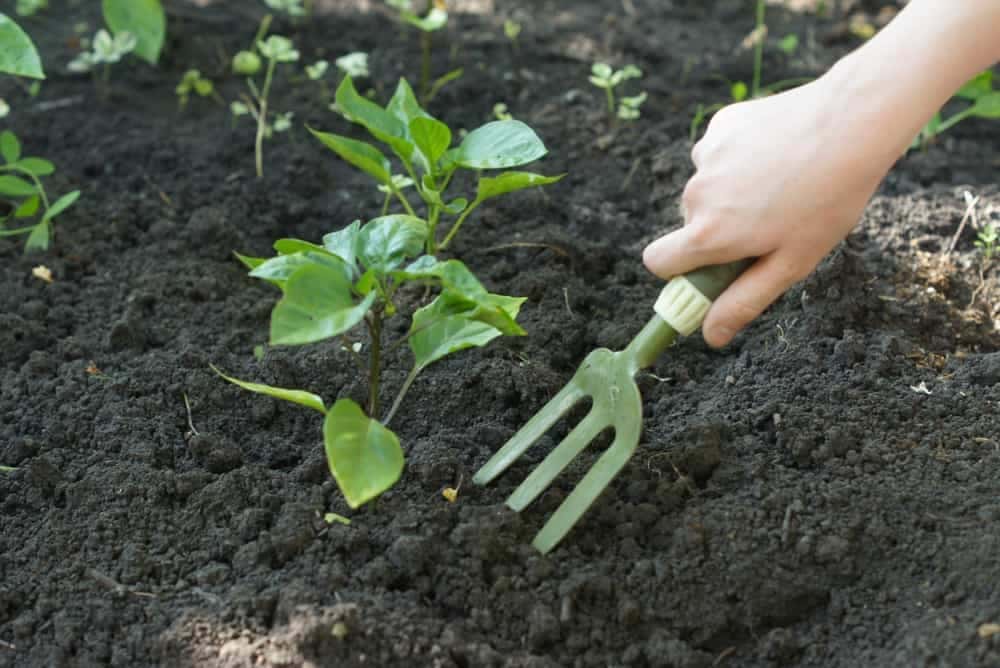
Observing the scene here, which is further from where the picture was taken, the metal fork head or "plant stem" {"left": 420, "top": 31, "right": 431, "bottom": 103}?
"plant stem" {"left": 420, "top": 31, "right": 431, "bottom": 103}

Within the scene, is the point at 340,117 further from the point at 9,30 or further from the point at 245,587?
the point at 245,587

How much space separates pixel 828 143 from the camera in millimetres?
1299

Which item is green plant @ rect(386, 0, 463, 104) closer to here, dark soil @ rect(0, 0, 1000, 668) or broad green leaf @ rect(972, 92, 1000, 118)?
dark soil @ rect(0, 0, 1000, 668)

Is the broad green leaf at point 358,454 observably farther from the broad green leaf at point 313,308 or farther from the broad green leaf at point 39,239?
the broad green leaf at point 39,239

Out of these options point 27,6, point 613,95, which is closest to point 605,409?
point 613,95

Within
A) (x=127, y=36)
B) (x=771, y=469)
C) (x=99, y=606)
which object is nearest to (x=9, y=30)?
(x=127, y=36)

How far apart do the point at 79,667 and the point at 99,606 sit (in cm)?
8

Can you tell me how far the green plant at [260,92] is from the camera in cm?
227

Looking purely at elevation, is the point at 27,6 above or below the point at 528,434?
below

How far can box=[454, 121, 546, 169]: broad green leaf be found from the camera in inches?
61.6

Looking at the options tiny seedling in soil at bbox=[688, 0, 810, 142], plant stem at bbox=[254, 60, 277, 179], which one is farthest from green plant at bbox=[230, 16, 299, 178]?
tiny seedling in soil at bbox=[688, 0, 810, 142]

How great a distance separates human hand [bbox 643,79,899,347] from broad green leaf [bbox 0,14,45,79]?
38.1 inches

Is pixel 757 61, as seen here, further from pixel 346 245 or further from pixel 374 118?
pixel 346 245

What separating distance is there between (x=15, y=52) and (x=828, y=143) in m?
1.16
